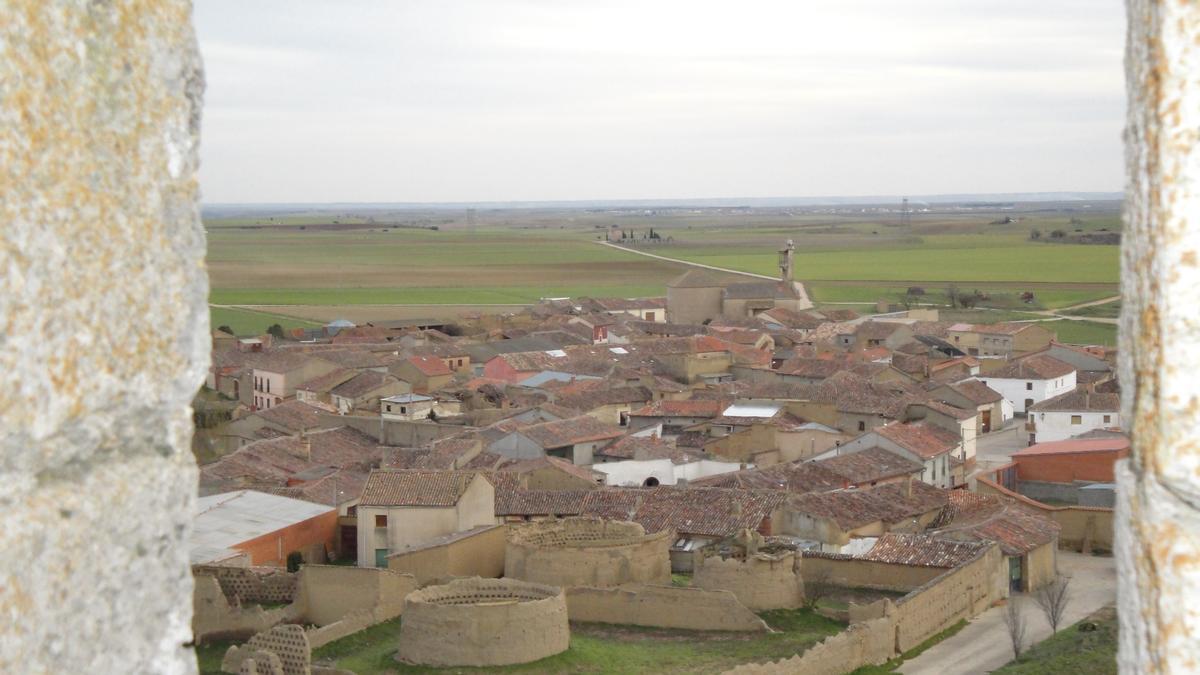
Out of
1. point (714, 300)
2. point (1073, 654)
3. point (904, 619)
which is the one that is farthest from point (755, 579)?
point (714, 300)

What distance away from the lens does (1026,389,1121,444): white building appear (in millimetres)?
38250

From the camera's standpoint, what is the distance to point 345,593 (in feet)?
71.0

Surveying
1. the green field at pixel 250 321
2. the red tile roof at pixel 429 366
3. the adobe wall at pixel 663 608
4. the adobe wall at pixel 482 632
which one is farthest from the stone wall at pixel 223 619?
the green field at pixel 250 321

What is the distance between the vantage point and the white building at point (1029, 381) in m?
44.5

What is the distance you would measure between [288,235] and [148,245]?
188706 millimetres

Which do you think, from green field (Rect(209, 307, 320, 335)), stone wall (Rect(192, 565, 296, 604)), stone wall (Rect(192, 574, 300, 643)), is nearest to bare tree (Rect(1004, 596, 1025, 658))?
stone wall (Rect(192, 574, 300, 643))

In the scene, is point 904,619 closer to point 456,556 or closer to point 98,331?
point 456,556

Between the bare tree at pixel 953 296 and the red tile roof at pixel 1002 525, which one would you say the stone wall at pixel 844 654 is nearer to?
the red tile roof at pixel 1002 525

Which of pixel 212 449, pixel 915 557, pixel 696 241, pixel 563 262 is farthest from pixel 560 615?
pixel 696 241

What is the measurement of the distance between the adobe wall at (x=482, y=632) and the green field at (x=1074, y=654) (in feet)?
19.0

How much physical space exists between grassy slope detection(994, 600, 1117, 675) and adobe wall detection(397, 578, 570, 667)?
5.81 metres

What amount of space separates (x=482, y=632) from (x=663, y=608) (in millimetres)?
3330

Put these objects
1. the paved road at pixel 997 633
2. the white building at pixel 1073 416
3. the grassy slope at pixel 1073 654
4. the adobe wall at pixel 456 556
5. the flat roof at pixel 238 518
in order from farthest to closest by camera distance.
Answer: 1. the white building at pixel 1073 416
2. the flat roof at pixel 238 518
3. the adobe wall at pixel 456 556
4. the paved road at pixel 997 633
5. the grassy slope at pixel 1073 654

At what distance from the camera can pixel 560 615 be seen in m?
19.5
